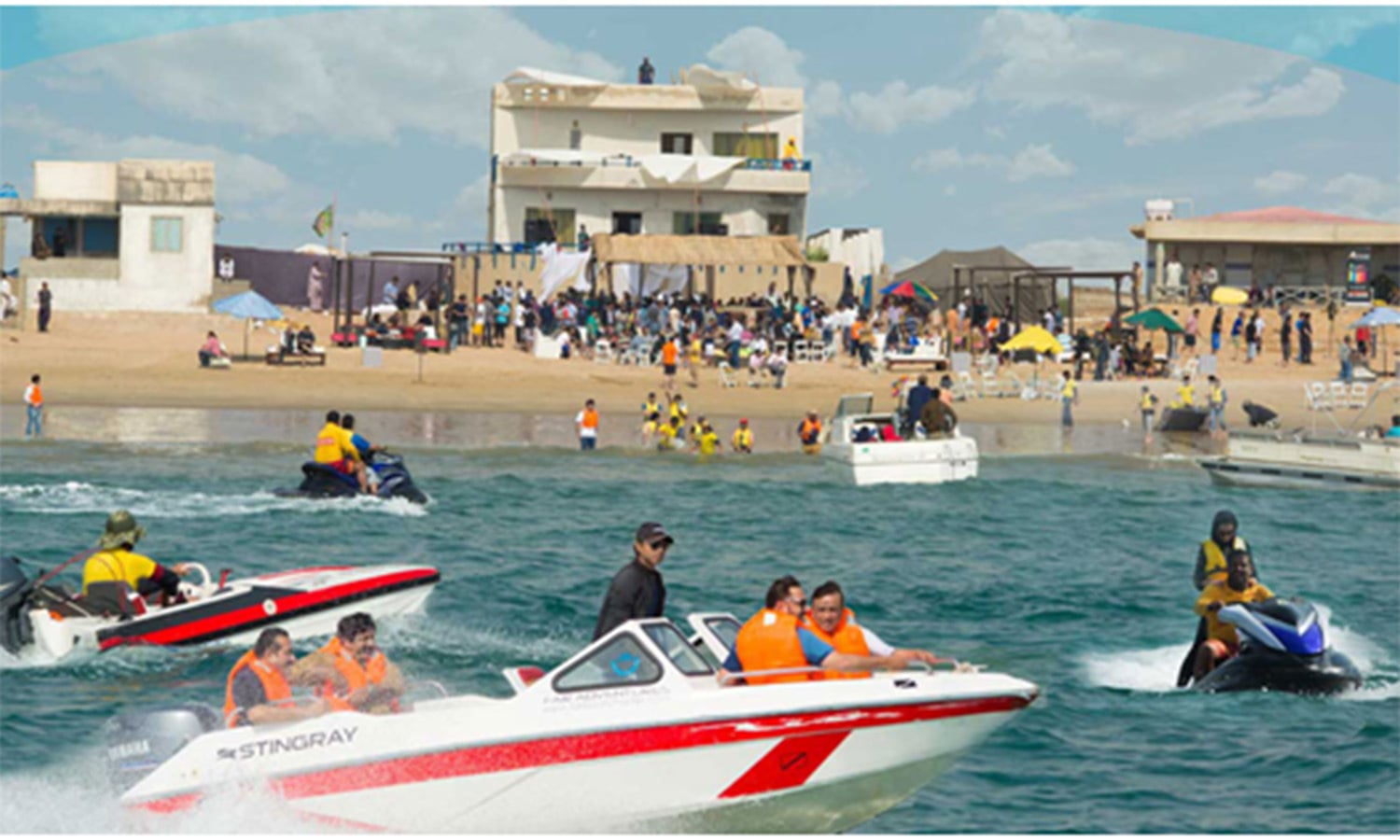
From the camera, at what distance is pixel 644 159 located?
200 ft

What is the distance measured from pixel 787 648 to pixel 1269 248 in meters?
52.8

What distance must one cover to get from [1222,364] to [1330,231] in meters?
12.9

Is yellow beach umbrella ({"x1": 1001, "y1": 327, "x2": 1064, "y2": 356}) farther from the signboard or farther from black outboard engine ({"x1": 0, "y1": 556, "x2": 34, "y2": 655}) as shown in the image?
black outboard engine ({"x1": 0, "y1": 556, "x2": 34, "y2": 655})

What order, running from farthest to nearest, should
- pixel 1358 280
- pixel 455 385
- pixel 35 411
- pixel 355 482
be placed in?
pixel 1358 280, pixel 455 385, pixel 35 411, pixel 355 482

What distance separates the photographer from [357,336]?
155 ft

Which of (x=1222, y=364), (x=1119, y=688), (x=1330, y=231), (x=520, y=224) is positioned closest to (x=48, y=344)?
(x=520, y=224)

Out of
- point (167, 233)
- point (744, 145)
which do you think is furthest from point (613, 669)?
point (744, 145)

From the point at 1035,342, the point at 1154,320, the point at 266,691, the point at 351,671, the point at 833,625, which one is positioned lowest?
the point at 266,691

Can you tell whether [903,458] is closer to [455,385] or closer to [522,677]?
[455,385]

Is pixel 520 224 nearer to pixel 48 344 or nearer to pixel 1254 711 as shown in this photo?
pixel 48 344

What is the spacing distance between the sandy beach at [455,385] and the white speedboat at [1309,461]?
7.28 metres

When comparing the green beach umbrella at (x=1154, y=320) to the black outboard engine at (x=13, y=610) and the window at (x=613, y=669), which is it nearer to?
the black outboard engine at (x=13, y=610)

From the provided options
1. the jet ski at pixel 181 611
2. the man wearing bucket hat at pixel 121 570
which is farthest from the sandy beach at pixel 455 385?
the man wearing bucket hat at pixel 121 570

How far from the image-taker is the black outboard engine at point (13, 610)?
51.9 ft
